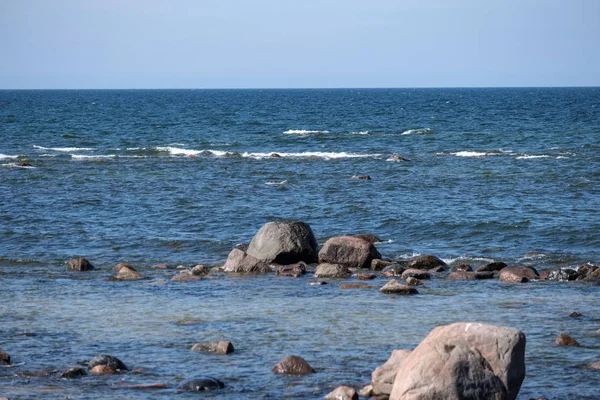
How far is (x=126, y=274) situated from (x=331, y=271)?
550 cm

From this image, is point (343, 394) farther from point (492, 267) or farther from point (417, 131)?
point (417, 131)

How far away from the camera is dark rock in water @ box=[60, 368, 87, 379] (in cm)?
1476

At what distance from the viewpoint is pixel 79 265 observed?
25391 millimetres

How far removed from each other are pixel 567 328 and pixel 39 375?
10.2m

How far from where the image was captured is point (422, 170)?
49000mm

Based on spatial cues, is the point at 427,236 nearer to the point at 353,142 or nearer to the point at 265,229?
the point at 265,229

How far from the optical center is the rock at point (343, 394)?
13.3 meters

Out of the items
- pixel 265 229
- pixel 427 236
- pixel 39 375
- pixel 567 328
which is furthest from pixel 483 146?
pixel 39 375

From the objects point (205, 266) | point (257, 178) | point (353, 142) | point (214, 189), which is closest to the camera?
point (205, 266)

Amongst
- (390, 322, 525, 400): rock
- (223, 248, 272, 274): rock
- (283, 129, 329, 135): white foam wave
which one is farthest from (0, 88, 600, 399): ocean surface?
(283, 129, 329, 135): white foam wave

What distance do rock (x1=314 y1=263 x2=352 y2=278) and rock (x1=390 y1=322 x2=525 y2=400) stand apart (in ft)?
36.1

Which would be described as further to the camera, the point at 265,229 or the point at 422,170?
the point at 422,170

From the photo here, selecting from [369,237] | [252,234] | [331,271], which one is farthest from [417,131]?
[331,271]

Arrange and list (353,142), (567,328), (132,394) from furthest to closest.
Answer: (353,142) → (567,328) → (132,394)
